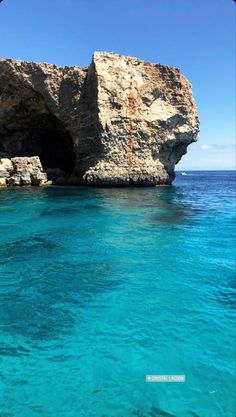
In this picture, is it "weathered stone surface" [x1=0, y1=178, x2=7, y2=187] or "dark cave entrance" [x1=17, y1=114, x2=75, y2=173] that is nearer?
"weathered stone surface" [x1=0, y1=178, x2=7, y2=187]

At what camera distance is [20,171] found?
36.9 metres

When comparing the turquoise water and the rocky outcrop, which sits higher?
the rocky outcrop

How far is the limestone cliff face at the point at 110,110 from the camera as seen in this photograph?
121 ft

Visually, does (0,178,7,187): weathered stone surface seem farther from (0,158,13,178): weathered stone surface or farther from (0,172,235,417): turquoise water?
(0,172,235,417): turquoise water

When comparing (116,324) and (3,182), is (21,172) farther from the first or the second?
(116,324)

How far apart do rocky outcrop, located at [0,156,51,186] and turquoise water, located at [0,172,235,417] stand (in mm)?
23773

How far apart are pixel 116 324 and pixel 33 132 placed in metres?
40.5

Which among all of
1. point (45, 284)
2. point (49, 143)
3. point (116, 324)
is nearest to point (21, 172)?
point (49, 143)

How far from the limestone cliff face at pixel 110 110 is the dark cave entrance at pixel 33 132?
115 millimetres

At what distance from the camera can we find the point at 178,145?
42.2 metres

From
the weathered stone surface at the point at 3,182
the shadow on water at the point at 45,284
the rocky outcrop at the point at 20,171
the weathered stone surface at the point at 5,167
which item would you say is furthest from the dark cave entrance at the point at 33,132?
the shadow on water at the point at 45,284

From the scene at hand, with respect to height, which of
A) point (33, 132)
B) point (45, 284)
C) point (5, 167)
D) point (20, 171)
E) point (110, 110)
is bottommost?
point (45, 284)

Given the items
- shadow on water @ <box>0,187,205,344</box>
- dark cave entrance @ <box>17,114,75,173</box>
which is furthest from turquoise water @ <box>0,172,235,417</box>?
dark cave entrance @ <box>17,114,75,173</box>

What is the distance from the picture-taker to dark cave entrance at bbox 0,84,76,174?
127 ft
